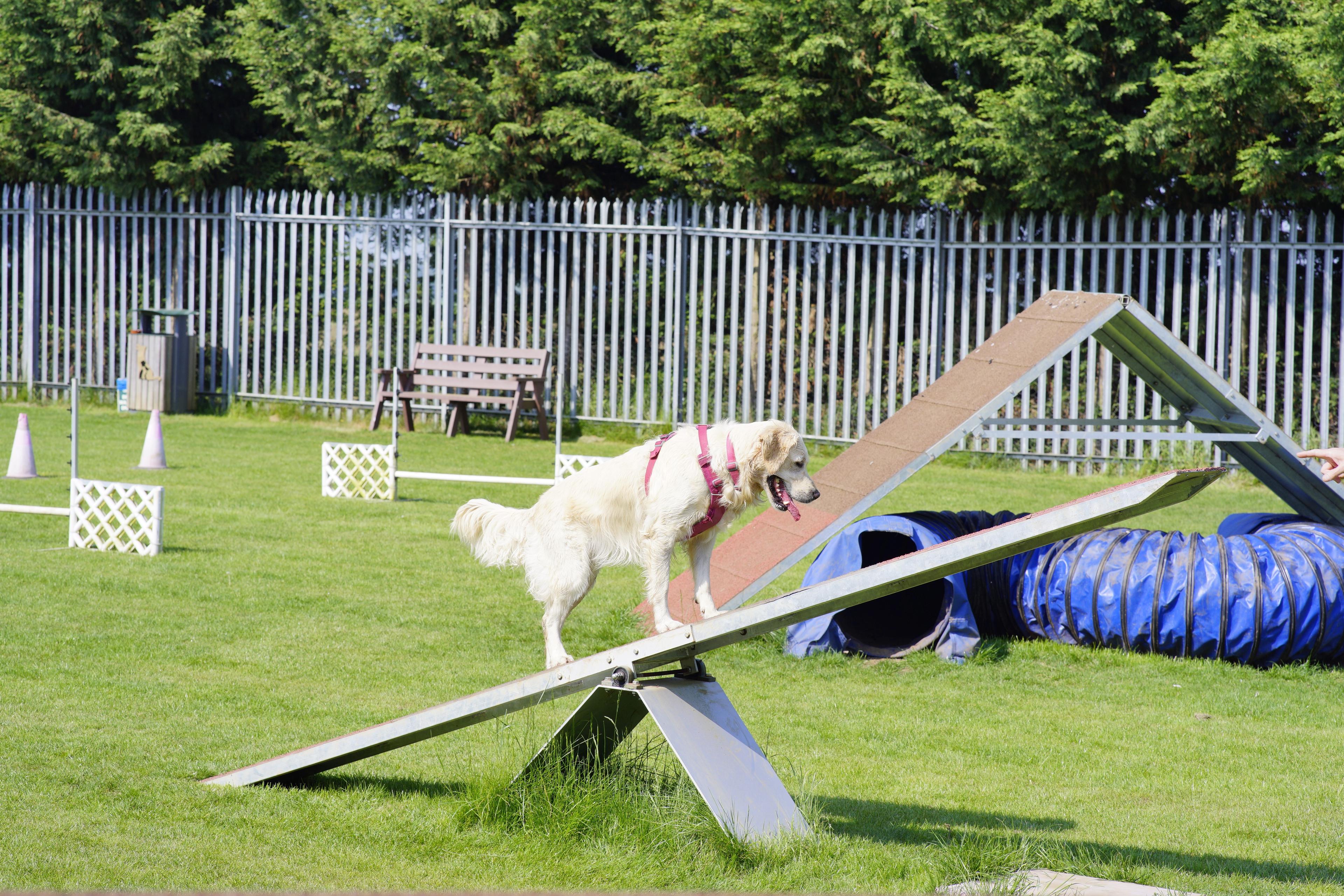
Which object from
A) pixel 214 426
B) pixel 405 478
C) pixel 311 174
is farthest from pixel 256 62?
pixel 405 478

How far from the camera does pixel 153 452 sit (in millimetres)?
13727

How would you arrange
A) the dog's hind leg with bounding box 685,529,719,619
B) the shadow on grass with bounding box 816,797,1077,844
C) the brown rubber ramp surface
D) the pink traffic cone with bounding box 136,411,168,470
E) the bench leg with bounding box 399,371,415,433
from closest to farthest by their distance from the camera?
the shadow on grass with bounding box 816,797,1077,844, the dog's hind leg with bounding box 685,529,719,619, the brown rubber ramp surface, the pink traffic cone with bounding box 136,411,168,470, the bench leg with bounding box 399,371,415,433

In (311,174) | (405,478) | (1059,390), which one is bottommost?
(405,478)

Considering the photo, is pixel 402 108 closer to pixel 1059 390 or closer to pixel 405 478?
pixel 405 478

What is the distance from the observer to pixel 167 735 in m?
5.63

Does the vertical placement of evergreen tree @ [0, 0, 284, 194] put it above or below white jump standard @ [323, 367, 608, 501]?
above

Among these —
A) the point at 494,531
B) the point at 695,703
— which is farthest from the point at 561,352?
the point at 695,703

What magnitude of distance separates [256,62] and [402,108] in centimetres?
253

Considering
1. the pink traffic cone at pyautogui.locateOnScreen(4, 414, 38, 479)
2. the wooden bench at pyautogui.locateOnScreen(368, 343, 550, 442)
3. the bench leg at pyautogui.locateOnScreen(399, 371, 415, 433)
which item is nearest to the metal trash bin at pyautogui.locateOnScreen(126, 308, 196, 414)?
the wooden bench at pyautogui.locateOnScreen(368, 343, 550, 442)

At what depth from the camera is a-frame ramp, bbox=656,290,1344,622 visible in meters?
7.34

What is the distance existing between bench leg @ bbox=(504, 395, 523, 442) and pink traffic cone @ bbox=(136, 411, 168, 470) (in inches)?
188

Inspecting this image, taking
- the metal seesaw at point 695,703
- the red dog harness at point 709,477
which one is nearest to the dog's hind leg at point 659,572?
the red dog harness at point 709,477

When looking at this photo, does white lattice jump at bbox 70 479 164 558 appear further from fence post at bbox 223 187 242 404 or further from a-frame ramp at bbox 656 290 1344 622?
fence post at bbox 223 187 242 404

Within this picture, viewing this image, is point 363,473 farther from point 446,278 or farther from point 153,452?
point 446,278
